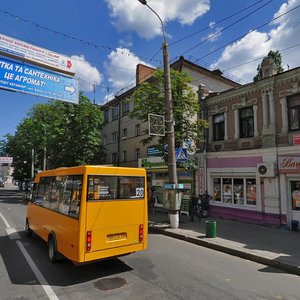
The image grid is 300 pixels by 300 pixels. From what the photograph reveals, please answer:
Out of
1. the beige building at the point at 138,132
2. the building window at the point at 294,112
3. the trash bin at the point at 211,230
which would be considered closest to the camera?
the trash bin at the point at 211,230

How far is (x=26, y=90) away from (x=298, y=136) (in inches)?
443

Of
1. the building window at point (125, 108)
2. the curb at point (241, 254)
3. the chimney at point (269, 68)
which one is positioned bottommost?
the curb at point (241, 254)

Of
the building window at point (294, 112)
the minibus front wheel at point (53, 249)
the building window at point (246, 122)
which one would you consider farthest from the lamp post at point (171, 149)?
the minibus front wheel at point (53, 249)

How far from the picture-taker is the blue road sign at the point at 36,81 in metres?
10.8

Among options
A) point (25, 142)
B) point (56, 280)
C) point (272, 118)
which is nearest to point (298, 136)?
point (272, 118)

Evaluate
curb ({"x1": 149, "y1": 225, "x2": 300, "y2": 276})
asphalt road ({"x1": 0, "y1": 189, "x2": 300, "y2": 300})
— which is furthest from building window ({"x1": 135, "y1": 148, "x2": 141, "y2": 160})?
asphalt road ({"x1": 0, "y1": 189, "x2": 300, "y2": 300})

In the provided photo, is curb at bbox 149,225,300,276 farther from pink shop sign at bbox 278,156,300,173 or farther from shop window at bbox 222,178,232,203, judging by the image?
pink shop sign at bbox 278,156,300,173

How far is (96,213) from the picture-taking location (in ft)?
23.8

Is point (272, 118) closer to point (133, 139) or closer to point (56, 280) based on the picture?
point (56, 280)

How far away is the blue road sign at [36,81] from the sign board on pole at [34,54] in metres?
0.24

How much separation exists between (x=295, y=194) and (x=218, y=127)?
6.09 m

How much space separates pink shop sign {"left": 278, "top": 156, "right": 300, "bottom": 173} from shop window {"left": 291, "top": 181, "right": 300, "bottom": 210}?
685 mm

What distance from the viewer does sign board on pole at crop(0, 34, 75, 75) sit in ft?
35.6

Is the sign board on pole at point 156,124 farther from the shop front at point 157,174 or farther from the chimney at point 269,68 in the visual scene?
the shop front at point 157,174
